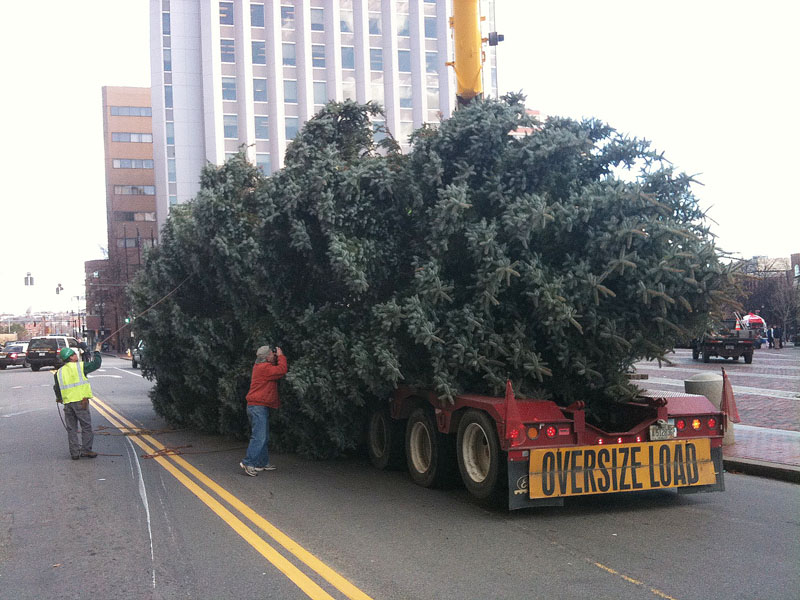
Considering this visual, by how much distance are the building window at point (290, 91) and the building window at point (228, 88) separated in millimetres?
4348

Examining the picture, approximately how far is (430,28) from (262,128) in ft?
58.0

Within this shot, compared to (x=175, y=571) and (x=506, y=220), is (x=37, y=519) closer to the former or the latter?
(x=175, y=571)

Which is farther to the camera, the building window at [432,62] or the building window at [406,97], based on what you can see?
the building window at [432,62]

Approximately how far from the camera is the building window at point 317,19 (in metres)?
Answer: 68.6

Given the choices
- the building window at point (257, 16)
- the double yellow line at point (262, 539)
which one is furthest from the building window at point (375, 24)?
the double yellow line at point (262, 539)

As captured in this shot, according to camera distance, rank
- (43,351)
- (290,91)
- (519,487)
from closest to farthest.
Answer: (519,487) < (43,351) < (290,91)

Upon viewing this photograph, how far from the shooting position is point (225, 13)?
6669 cm

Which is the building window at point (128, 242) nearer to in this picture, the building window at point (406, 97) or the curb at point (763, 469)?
the building window at point (406, 97)

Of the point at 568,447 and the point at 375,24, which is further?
the point at 375,24

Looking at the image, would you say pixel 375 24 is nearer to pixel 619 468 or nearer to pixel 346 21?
pixel 346 21

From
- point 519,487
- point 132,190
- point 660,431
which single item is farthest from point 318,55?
point 519,487

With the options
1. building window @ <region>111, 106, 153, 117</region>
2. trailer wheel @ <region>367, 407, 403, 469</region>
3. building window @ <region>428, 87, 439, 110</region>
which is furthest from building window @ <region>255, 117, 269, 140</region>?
trailer wheel @ <region>367, 407, 403, 469</region>

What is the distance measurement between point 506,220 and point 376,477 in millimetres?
3575

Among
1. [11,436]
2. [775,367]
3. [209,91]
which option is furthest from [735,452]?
[209,91]
